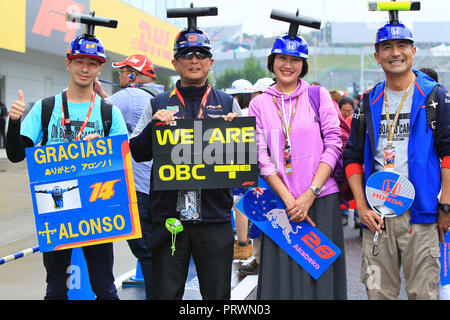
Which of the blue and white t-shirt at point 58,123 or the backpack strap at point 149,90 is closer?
the blue and white t-shirt at point 58,123

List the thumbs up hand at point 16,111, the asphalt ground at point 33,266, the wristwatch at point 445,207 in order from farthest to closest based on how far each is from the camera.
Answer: the asphalt ground at point 33,266, the thumbs up hand at point 16,111, the wristwatch at point 445,207

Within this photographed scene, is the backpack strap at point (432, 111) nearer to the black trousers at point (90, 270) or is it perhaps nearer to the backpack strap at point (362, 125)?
the backpack strap at point (362, 125)

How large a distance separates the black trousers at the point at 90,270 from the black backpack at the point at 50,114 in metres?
0.81

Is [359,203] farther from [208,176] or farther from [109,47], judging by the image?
[109,47]

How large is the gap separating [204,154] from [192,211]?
38 centimetres

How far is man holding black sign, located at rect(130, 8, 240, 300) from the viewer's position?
3.42m

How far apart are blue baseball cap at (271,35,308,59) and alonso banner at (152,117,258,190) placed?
1.89 feet

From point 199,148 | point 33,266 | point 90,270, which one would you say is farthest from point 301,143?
point 33,266

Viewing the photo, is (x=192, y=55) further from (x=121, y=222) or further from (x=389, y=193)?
(x=389, y=193)

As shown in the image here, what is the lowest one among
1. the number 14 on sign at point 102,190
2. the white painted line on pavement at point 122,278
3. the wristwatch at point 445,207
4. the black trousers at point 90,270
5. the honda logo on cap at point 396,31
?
the white painted line on pavement at point 122,278

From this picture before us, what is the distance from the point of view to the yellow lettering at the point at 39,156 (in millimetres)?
3521

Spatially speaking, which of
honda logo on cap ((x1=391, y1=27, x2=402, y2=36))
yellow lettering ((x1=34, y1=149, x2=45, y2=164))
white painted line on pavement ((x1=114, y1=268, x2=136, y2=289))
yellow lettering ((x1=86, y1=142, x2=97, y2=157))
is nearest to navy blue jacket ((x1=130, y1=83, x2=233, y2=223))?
yellow lettering ((x1=86, y1=142, x2=97, y2=157))

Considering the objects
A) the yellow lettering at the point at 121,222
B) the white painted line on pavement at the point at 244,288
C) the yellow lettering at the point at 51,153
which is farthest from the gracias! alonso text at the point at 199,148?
the white painted line on pavement at the point at 244,288

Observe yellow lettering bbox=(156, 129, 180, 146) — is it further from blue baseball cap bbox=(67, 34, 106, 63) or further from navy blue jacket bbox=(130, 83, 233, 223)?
blue baseball cap bbox=(67, 34, 106, 63)
